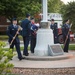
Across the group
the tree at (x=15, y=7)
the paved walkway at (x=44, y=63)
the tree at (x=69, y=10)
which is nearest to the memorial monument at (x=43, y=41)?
the paved walkway at (x=44, y=63)

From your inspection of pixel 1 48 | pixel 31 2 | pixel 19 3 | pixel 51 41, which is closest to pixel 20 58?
pixel 51 41

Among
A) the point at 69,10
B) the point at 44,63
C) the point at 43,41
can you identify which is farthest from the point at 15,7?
the point at 44,63

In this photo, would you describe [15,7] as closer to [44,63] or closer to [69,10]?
[69,10]

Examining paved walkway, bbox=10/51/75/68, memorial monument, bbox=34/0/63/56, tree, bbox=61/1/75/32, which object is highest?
tree, bbox=61/1/75/32

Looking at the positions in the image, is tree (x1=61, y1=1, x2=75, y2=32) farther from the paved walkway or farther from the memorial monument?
the paved walkway

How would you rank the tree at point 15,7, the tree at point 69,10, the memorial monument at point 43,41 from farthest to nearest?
the tree at point 15,7
the tree at point 69,10
the memorial monument at point 43,41

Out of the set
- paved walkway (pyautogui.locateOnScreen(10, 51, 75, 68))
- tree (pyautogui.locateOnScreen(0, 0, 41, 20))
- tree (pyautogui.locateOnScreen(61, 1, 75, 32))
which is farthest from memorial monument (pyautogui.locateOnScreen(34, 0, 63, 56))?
tree (pyautogui.locateOnScreen(0, 0, 41, 20))

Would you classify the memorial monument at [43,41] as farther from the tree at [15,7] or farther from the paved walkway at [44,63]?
the tree at [15,7]

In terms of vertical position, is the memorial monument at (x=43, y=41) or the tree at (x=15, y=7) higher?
the tree at (x=15, y=7)

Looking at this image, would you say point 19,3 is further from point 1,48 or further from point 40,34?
point 1,48

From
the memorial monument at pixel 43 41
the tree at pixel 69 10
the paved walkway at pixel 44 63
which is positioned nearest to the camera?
the paved walkway at pixel 44 63

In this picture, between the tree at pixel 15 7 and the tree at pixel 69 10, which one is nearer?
the tree at pixel 69 10

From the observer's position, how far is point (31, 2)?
36.7 meters

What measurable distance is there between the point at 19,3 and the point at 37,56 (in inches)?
820
